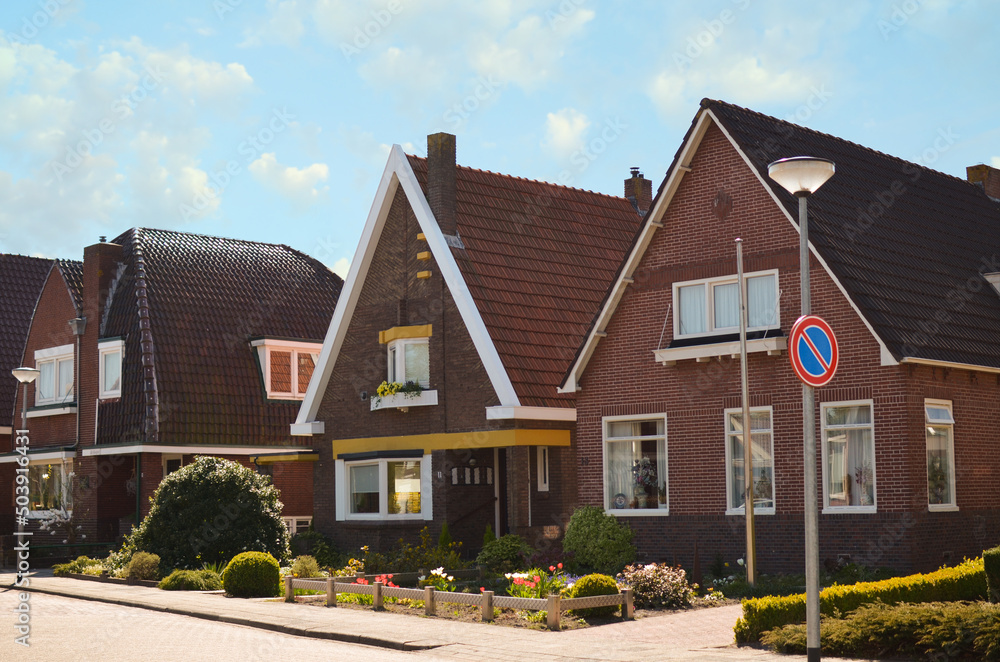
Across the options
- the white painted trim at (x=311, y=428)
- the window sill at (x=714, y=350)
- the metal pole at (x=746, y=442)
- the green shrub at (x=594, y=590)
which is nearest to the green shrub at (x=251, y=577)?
the green shrub at (x=594, y=590)

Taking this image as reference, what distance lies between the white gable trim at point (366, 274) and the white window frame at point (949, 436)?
8969 millimetres

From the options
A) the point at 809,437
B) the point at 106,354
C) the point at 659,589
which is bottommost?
the point at 659,589

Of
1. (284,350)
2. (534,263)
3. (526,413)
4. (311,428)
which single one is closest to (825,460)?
(526,413)

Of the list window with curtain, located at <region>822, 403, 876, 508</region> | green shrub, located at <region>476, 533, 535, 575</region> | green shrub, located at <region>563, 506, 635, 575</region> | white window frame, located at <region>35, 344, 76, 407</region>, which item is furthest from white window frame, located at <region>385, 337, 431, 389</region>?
white window frame, located at <region>35, 344, 76, 407</region>

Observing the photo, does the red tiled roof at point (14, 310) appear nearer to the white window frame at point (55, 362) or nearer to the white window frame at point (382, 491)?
the white window frame at point (55, 362)

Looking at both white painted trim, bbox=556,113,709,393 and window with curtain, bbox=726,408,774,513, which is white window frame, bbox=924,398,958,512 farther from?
white painted trim, bbox=556,113,709,393

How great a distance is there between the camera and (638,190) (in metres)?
36.2

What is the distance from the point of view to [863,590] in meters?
14.9

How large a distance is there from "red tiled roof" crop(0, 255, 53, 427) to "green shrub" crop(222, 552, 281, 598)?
67.8 feet

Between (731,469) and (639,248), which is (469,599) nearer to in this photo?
(731,469)

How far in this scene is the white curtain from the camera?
23.2m

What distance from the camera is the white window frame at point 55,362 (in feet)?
119

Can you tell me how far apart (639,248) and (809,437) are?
13208 millimetres

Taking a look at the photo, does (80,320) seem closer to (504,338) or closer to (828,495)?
(504,338)
